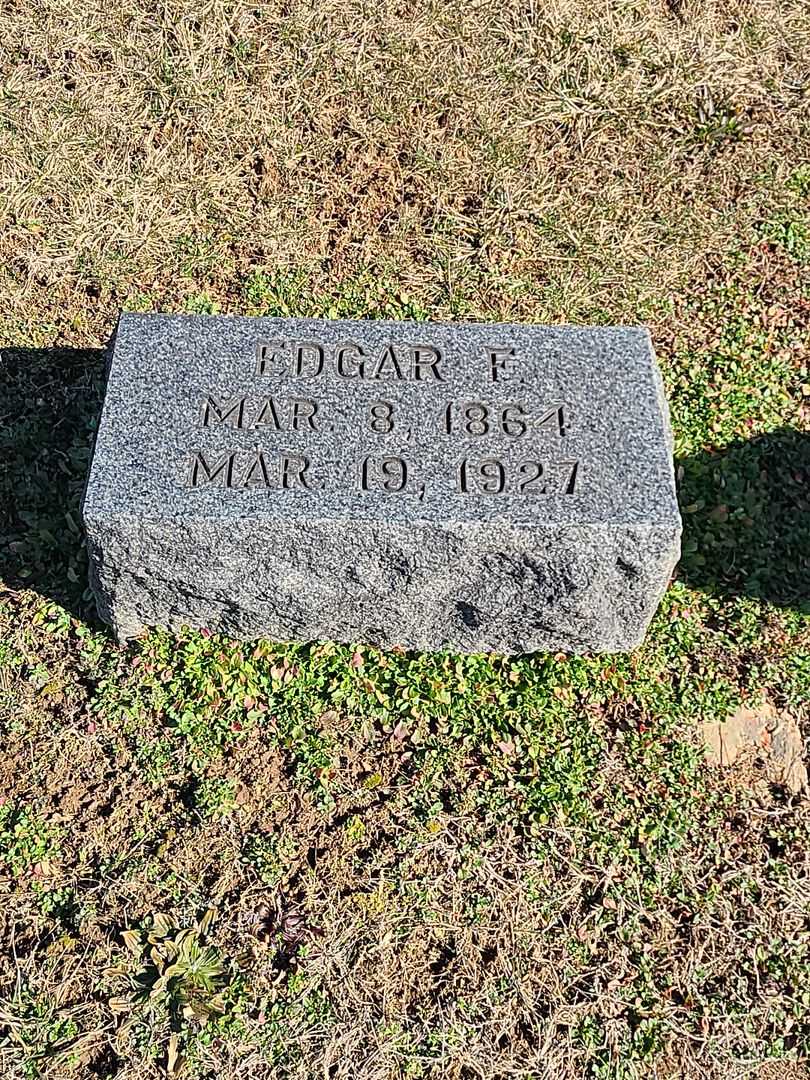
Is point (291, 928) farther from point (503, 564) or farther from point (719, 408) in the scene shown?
point (719, 408)

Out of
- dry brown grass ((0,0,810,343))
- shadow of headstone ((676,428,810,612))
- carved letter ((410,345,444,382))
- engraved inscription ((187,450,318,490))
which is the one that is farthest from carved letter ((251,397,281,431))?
shadow of headstone ((676,428,810,612))

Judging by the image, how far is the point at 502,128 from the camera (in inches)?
216

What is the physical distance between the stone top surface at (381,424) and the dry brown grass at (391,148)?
3.98ft

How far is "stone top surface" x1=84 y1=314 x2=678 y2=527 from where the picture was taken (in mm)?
3482

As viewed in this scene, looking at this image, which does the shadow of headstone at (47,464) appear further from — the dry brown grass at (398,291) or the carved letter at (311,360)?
the carved letter at (311,360)

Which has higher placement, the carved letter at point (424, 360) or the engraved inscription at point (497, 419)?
the carved letter at point (424, 360)

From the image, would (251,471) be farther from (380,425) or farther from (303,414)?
(380,425)

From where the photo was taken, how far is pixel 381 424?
145 inches

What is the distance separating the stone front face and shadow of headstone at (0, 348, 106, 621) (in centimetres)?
42

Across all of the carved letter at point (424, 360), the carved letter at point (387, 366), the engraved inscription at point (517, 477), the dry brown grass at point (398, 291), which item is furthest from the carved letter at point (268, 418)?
the dry brown grass at point (398, 291)

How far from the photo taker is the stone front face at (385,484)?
11.4 feet

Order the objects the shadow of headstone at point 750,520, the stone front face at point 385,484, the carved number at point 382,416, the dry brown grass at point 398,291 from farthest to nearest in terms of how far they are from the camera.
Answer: the shadow of headstone at point 750,520, the carved number at point 382,416, the stone front face at point 385,484, the dry brown grass at point 398,291

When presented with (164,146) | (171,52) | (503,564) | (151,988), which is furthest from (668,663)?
(171,52)

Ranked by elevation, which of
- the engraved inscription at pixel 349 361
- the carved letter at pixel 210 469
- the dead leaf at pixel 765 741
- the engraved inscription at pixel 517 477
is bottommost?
the dead leaf at pixel 765 741
